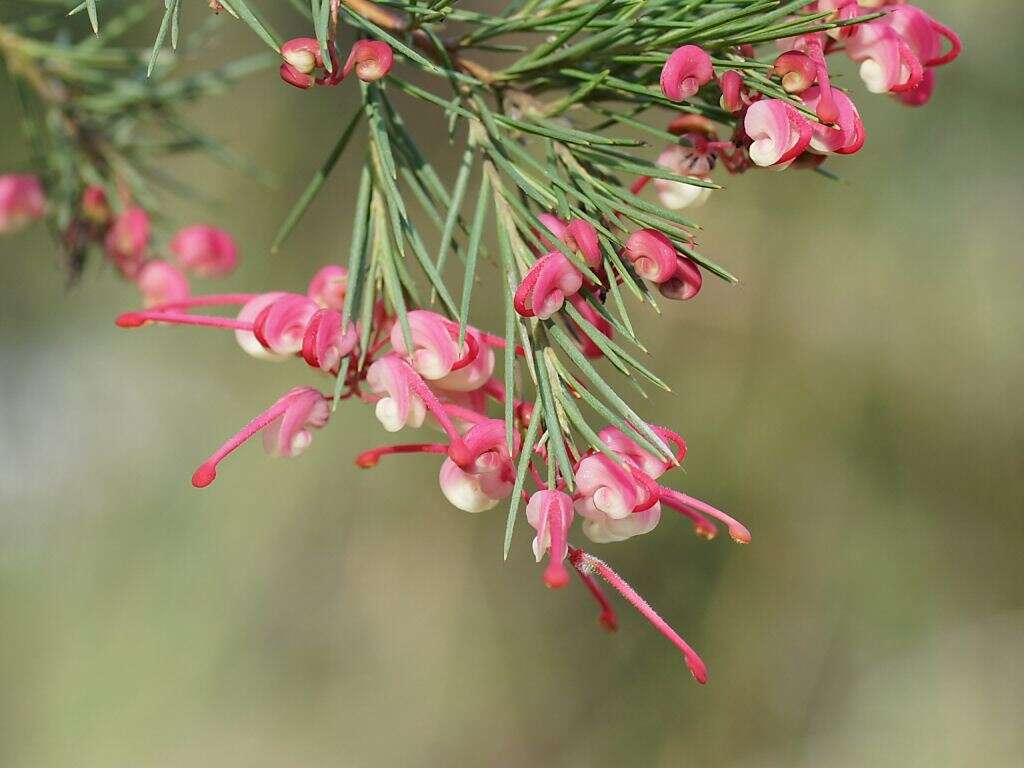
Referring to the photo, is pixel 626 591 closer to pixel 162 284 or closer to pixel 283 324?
pixel 283 324

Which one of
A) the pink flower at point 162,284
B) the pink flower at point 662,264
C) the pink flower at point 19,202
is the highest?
the pink flower at point 662,264

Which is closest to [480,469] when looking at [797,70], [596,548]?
[797,70]

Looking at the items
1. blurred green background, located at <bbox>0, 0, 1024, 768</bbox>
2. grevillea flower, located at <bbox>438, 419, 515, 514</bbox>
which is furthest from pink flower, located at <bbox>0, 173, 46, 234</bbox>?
blurred green background, located at <bbox>0, 0, 1024, 768</bbox>

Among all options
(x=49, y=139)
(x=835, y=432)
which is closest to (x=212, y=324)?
(x=49, y=139)

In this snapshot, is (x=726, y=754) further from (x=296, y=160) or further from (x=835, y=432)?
(x=296, y=160)

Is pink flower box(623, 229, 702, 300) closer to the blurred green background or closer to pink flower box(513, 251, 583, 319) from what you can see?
pink flower box(513, 251, 583, 319)

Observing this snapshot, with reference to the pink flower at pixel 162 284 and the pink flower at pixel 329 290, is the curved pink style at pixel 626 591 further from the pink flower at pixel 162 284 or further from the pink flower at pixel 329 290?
the pink flower at pixel 162 284

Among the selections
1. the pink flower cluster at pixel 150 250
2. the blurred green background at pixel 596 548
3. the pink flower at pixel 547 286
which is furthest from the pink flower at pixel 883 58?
the blurred green background at pixel 596 548
